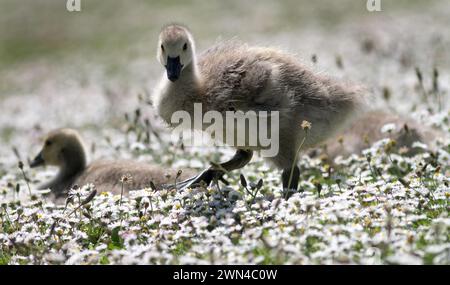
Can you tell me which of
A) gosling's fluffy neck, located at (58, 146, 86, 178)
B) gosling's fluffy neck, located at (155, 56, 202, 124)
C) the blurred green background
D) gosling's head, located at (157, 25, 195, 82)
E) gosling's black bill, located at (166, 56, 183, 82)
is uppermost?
the blurred green background

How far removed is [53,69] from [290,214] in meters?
23.3

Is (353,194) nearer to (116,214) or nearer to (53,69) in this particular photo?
(116,214)

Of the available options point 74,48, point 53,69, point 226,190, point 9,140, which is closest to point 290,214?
point 226,190

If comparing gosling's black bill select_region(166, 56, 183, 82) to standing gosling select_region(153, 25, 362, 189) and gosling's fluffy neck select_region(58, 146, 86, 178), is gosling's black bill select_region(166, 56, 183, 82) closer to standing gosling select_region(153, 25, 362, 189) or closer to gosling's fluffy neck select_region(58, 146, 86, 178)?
standing gosling select_region(153, 25, 362, 189)

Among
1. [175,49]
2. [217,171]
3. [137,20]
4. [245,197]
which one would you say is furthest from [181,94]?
[137,20]

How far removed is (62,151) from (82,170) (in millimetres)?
452

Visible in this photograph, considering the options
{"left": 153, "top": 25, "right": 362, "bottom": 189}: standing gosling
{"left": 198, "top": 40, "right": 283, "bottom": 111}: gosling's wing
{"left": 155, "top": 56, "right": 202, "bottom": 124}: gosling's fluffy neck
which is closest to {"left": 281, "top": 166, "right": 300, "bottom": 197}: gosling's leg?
{"left": 153, "top": 25, "right": 362, "bottom": 189}: standing gosling

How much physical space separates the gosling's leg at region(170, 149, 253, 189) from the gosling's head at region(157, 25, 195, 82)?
112cm

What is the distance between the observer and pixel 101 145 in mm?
12727

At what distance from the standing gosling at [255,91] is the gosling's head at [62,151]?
2.66 metres

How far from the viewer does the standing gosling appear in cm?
721

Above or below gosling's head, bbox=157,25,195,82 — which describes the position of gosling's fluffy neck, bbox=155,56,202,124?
below

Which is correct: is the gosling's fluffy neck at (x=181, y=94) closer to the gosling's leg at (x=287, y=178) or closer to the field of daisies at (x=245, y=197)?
A: the field of daisies at (x=245, y=197)

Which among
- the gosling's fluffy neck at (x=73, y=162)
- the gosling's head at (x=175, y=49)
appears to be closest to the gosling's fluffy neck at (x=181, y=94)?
the gosling's head at (x=175, y=49)
